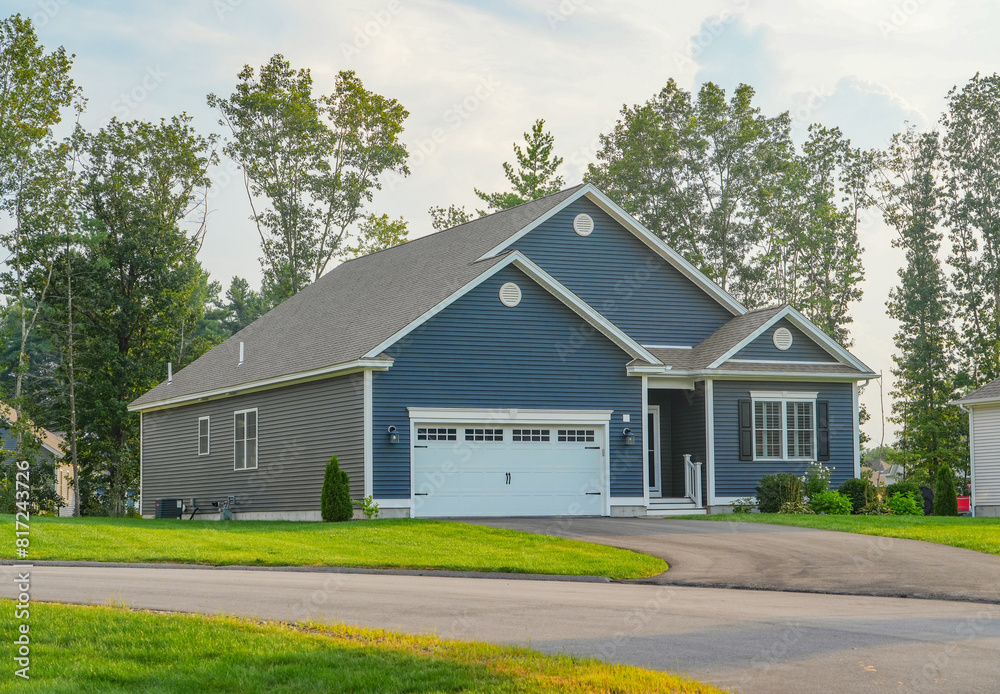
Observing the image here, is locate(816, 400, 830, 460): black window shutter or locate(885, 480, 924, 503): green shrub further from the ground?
locate(816, 400, 830, 460): black window shutter

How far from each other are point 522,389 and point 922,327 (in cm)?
2871

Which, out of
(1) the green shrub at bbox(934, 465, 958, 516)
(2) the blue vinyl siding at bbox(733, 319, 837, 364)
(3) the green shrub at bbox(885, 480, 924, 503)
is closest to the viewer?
(2) the blue vinyl siding at bbox(733, 319, 837, 364)

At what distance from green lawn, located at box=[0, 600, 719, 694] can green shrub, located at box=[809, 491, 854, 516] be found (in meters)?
20.9

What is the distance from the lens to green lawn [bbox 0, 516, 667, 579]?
17.6m

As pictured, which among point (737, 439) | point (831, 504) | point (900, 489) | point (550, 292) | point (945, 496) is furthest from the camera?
point (945, 496)

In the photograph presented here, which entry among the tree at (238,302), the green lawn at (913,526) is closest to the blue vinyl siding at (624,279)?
the green lawn at (913,526)

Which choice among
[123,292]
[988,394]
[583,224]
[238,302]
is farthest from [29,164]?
[238,302]

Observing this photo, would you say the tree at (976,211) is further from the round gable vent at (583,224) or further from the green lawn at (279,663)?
the green lawn at (279,663)

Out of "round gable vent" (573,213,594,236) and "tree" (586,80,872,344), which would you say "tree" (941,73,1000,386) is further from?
"round gable vent" (573,213,594,236)

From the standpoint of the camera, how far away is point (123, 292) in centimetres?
4100

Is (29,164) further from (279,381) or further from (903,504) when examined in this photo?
(903,504)

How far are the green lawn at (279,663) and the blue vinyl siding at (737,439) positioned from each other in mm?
20649

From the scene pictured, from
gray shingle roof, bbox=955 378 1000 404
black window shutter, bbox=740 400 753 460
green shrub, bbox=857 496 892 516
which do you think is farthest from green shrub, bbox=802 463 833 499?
gray shingle roof, bbox=955 378 1000 404

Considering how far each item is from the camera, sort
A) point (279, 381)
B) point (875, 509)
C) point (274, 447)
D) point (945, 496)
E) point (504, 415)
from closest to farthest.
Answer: point (504, 415)
point (279, 381)
point (274, 447)
point (875, 509)
point (945, 496)
